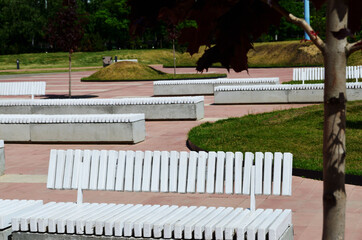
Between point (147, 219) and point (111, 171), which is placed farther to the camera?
point (111, 171)

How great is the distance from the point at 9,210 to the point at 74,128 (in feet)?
24.4

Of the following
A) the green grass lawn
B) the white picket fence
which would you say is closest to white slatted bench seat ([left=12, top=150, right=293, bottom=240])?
the green grass lawn

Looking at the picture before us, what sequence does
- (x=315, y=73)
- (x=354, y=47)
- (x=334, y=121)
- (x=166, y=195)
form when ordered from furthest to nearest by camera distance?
(x=315, y=73) < (x=166, y=195) < (x=334, y=121) < (x=354, y=47)

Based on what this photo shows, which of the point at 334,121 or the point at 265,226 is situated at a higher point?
the point at 334,121

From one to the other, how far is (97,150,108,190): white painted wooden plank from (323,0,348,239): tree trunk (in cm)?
341

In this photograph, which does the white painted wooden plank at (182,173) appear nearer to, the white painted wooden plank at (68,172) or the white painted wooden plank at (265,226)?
the white painted wooden plank at (265,226)

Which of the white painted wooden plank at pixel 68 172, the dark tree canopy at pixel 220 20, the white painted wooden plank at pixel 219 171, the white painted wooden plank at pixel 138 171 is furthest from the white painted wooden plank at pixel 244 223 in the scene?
the white painted wooden plank at pixel 68 172

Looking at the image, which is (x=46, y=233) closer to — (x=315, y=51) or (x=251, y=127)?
(x=251, y=127)

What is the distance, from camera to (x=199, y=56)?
4331 cm

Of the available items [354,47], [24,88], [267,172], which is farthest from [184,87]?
[354,47]

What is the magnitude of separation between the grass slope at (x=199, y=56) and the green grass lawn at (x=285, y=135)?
4.41 metres

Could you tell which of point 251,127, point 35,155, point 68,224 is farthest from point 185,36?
point 251,127

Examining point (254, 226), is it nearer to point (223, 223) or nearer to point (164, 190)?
point (223, 223)

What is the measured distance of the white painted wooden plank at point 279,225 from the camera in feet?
16.5
